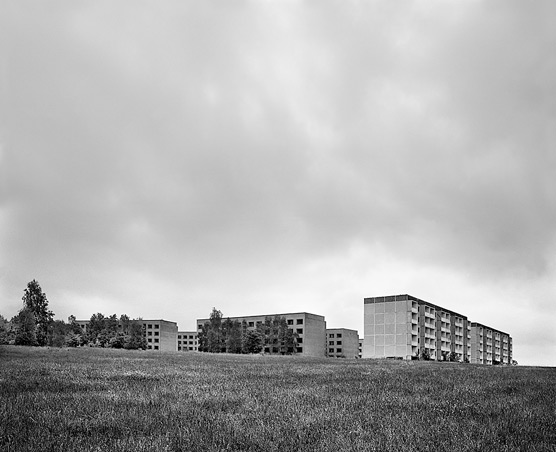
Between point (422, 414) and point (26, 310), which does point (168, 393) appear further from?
point (26, 310)

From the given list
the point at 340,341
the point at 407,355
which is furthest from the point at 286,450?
the point at 340,341

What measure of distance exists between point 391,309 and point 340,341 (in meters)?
64.1

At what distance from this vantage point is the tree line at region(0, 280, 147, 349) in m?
91.2

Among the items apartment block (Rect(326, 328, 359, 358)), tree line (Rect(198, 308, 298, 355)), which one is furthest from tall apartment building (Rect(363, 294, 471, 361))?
apartment block (Rect(326, 328, 359, 358))

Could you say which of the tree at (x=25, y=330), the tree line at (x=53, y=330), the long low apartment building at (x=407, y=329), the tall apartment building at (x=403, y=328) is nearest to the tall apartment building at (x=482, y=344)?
the long low apartment building at (x=407, y=329)

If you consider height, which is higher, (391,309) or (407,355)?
(391,309)

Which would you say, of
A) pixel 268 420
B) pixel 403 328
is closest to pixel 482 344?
pixel 403 328

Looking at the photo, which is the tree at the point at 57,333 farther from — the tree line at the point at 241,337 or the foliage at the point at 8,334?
the tree line at the point at 241,337

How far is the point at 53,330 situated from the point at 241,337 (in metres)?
50.4

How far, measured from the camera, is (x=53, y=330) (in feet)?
403

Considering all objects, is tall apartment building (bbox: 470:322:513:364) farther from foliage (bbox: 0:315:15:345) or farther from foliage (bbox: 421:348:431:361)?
foliage (bbox: 0:315:15:345)

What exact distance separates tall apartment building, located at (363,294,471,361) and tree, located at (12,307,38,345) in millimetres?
81798

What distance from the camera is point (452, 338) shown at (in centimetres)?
15362

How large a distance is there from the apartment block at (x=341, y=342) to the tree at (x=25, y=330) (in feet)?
391
